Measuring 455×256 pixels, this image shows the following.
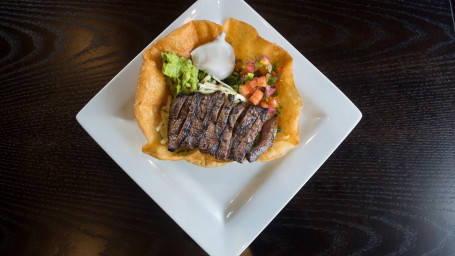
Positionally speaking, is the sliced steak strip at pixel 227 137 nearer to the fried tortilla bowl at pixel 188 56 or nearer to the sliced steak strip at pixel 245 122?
the sliced steak strip at pixel 245 122

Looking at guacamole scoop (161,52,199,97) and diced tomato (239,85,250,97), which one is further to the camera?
diced tomato (239,85,250,97)

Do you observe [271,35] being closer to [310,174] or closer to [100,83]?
[310,174]

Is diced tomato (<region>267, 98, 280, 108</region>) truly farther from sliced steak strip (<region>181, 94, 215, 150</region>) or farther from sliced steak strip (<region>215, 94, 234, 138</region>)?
sliced steak strip (<region>181, 94, 215, 150</region>)

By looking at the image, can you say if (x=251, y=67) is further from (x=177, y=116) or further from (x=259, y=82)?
(x=177, y=116)

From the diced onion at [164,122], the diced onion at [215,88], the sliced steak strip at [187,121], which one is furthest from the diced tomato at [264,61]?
the diced onion at [164,122]

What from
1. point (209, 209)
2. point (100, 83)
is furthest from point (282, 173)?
point (100, 83)

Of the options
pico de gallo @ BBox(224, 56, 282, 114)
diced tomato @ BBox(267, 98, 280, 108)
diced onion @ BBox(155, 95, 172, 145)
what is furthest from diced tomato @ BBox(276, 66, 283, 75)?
diced onion @ BBox(155, 95, 172, 145)
